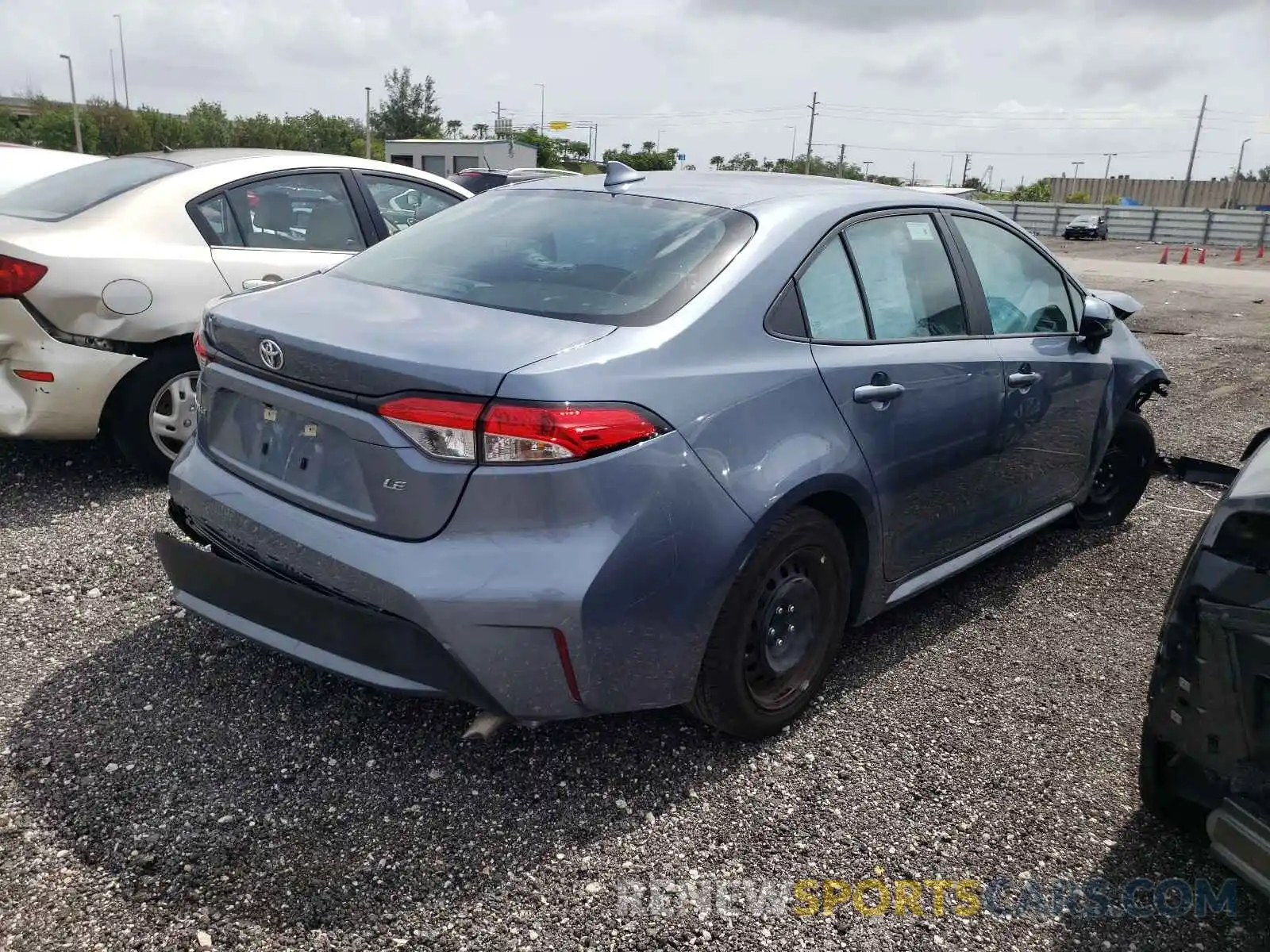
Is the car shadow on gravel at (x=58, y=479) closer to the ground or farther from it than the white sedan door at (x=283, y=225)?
closer to the ground

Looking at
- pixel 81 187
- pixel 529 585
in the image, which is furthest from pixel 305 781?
pixel 81 187

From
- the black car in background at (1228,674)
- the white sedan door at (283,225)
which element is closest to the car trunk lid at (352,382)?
the black car in background at (1228,674)

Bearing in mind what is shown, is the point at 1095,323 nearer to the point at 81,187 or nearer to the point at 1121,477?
the point at 1121,477

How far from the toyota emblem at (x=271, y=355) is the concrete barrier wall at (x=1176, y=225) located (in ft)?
152

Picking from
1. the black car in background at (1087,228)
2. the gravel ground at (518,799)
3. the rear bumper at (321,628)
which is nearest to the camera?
the gravel ground at (518,799)

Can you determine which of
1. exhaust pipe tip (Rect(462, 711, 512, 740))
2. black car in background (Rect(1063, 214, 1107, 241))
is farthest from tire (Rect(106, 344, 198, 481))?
black car in background (Rect(1063, 214, 1107, 241))

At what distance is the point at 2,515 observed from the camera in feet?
14.4

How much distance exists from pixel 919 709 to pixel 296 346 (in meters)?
2.20

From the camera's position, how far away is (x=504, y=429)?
229 cm

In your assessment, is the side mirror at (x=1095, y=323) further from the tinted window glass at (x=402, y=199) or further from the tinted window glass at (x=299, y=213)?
the tinted window glass at (x=299, y=213)

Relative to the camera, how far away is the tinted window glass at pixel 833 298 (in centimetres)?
298

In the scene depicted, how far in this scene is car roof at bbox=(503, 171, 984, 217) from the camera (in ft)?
10.5

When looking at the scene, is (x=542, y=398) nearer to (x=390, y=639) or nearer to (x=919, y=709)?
(x=390, y=639)

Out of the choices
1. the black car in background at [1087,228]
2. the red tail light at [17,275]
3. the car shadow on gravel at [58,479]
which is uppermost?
the red tail light at [17,275]
